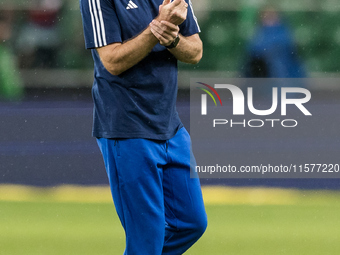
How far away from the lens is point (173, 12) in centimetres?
230

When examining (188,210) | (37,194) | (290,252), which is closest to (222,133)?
(37,194)

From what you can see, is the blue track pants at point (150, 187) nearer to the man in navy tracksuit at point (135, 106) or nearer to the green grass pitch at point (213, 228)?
the man in navy tracksuit at point (135, 106)

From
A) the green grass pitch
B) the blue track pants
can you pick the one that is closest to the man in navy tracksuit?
the blue track pants

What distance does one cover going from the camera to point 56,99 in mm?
11234

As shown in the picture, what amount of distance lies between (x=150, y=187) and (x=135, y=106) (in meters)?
0.32

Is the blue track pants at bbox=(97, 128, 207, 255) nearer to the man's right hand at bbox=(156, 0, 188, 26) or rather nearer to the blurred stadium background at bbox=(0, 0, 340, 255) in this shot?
the man's right hand at bbox=(156, 0, 188, 26)

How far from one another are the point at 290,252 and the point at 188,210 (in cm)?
155

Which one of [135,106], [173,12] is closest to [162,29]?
[173,12]

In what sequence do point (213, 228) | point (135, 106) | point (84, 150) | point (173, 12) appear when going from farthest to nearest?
point (84, 150)
point (213, 228)
point (135, 106)
point (173, 12)

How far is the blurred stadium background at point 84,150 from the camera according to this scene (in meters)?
4.39

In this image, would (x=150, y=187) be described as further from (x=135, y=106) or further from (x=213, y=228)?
(x=213, y=228)

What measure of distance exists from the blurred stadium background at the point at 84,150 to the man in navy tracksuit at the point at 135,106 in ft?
5.08

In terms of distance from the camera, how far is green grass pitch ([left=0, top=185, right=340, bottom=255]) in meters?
4.05

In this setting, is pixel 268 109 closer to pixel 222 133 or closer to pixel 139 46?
pixel 222 133
